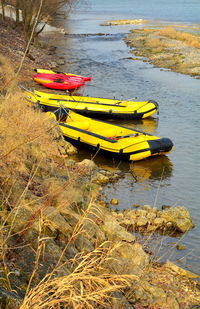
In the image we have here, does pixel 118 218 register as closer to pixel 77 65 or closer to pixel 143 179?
pixel 143 179

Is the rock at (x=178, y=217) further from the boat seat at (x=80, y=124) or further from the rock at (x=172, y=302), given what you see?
the boat seat at (x=80, y=124)

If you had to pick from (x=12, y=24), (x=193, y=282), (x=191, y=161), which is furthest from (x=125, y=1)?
(x=193, y=282)

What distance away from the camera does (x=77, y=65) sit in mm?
28656

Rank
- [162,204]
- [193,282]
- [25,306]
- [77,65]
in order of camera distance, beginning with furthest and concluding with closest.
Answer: [77,65] → [162,204] → [193,282] → [25,306]

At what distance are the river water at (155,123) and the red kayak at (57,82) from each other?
31.0 inches

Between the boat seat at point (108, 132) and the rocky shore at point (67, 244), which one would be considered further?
the boat seat at point (108, 132)

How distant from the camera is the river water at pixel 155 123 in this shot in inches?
419

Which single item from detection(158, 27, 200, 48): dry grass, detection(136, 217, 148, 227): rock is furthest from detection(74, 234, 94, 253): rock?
detection(158, 27, 200, 48): dry grass

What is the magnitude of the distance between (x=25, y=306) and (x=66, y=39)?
134 feet

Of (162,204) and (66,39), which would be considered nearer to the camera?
(162,204)

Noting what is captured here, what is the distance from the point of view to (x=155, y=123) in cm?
1778

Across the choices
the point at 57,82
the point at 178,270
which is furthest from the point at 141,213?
the point at 57,82

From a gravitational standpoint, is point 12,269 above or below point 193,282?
above

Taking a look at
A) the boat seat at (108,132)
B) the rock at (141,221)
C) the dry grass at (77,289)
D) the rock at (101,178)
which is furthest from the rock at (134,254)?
the boat seat at (108,132)
